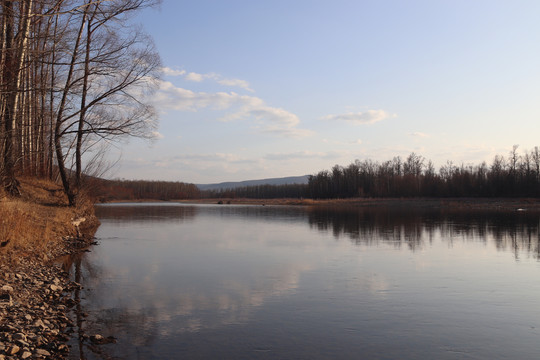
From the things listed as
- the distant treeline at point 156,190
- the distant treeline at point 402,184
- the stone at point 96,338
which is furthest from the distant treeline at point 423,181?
the stone at point 96,338

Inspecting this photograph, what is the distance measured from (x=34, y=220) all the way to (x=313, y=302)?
1133 centimetres

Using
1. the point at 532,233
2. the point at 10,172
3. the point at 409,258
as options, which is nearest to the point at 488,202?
the point at 532,233

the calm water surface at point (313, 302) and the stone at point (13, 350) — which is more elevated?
the stone at point (13, 350)

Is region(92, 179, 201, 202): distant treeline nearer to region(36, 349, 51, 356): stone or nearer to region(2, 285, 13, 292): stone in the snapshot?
A: region(2, 285, 13, 292): stone

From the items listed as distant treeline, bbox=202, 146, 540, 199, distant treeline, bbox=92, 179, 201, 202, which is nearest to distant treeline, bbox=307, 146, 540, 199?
distant treeline, bbox=202, 146, 540, 199

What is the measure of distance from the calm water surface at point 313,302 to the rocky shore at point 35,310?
355 millimetres

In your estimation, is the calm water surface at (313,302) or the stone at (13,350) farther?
the calm water surface at (313,302)

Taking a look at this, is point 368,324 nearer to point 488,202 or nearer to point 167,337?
point 167,337

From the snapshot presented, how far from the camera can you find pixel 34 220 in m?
15.3

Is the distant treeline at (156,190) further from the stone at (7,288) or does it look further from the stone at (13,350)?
the stone at (13,350)

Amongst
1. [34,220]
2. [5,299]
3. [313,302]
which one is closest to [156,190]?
[34,220]

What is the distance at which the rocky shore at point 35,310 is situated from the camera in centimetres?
621

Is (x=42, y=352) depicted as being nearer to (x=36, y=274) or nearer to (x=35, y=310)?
(x=35, y=310)

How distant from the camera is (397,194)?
327ft
